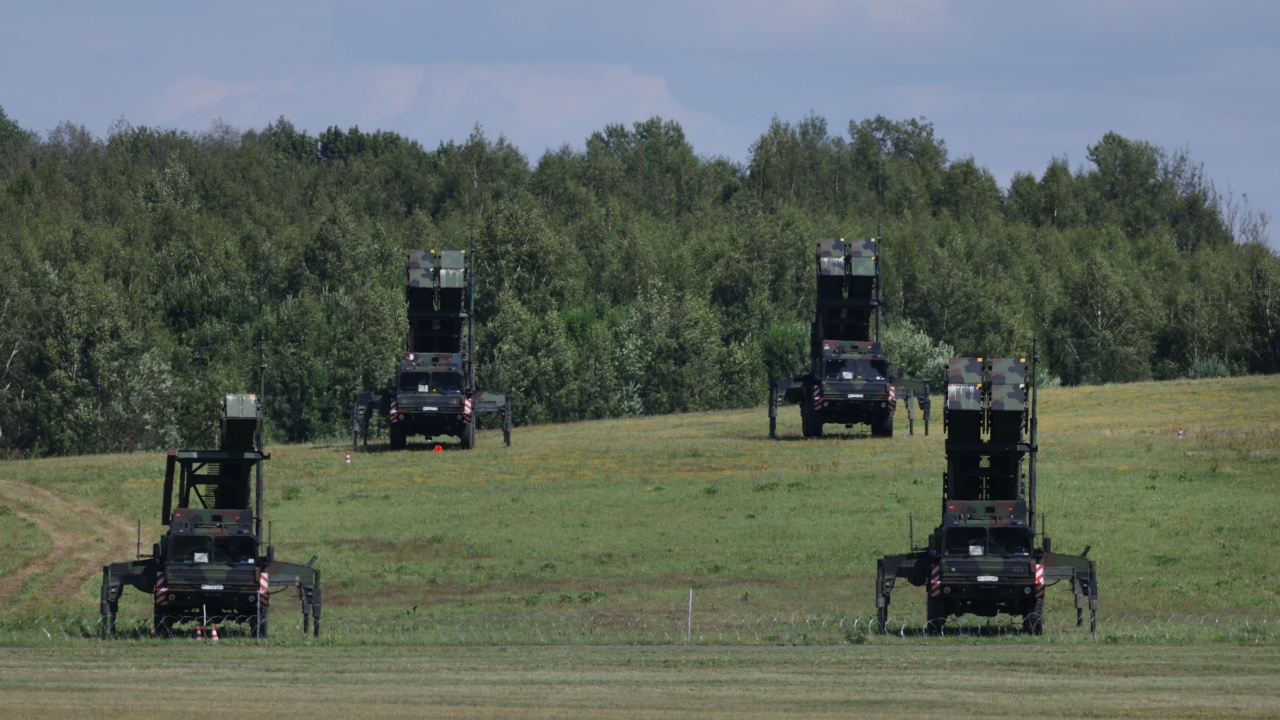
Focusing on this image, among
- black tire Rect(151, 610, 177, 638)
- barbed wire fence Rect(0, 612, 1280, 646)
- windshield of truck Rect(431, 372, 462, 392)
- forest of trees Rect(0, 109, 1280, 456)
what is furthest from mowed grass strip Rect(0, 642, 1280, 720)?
forest of trees Rect(0, 109, 1280, 456)

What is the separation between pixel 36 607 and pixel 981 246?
4029 inches

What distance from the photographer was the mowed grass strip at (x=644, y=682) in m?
25.0

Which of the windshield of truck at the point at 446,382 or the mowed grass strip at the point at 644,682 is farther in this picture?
the windshield of truck at the point at 446,382

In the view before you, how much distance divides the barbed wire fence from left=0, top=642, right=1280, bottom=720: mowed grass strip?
153cm

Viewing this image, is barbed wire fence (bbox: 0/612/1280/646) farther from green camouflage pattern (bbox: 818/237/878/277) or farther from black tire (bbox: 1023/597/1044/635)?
green camouflage pattern (bbox: 818/237/878/277)

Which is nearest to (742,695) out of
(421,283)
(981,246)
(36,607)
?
(36,607)

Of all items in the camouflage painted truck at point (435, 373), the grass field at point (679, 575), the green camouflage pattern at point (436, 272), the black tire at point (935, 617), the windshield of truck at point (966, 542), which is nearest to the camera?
the grass field at point (679, 575)

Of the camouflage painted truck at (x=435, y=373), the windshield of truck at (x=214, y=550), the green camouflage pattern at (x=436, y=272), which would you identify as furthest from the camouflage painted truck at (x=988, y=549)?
the green camouflage pattern at (x=436, y=272)

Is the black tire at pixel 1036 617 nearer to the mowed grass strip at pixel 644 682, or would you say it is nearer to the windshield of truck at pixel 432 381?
the mowed grass strip at pixel 644 682

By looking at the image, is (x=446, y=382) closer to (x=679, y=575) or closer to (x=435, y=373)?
(x=435, y=373)

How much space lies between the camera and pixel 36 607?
4012 cm

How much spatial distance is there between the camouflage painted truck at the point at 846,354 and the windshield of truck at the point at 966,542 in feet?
100

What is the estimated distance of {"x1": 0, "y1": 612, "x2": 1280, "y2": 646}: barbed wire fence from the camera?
33844mm

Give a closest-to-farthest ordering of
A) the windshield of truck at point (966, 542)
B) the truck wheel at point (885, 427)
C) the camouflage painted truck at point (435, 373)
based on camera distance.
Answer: the windshield of truck at point (966, 542), the camouflage painted truck at point (435, 373), the truck wheel at point (885, 427)
